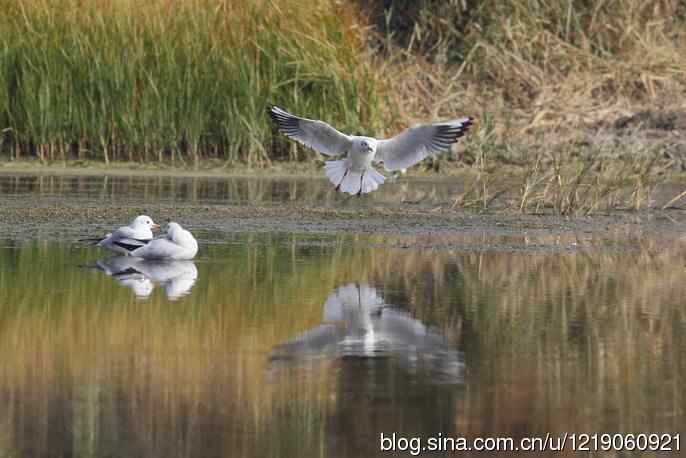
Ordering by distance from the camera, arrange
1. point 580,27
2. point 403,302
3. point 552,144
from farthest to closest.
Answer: point 580,27 → point 552,144 → point 403,302

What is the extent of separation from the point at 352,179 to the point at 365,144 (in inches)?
22.8

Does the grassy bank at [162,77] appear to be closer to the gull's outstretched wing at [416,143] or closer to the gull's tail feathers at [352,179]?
the gull's tail feathers at [352,179]

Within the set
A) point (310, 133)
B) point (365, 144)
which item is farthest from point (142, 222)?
point (310, 133)

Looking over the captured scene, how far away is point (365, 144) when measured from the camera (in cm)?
1021

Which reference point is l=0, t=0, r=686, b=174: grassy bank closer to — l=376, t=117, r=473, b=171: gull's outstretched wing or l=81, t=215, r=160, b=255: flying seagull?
l=376, t=117, r=473, b=171: gull's outstretched wing

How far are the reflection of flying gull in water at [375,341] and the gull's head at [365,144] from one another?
331 centimetres

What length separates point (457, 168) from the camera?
50.0ft

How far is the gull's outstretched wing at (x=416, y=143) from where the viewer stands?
10.3 m

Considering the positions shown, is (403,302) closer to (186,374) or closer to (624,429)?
(186,374)

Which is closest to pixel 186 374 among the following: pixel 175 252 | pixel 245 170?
pixel 175 252

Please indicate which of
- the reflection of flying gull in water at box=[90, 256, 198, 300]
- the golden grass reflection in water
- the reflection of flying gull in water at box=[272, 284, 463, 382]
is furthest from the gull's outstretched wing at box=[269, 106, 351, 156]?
the reflection of flying gull in water at box=[272, 284, 463, 382]

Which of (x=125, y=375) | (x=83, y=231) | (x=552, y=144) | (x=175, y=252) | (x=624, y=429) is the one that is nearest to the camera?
(x=624, y=429)

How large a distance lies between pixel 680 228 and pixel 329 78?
16.8ft

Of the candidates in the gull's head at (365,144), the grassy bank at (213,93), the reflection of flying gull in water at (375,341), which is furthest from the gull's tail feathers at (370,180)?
the reflection of flying gull in water at (375,341)
